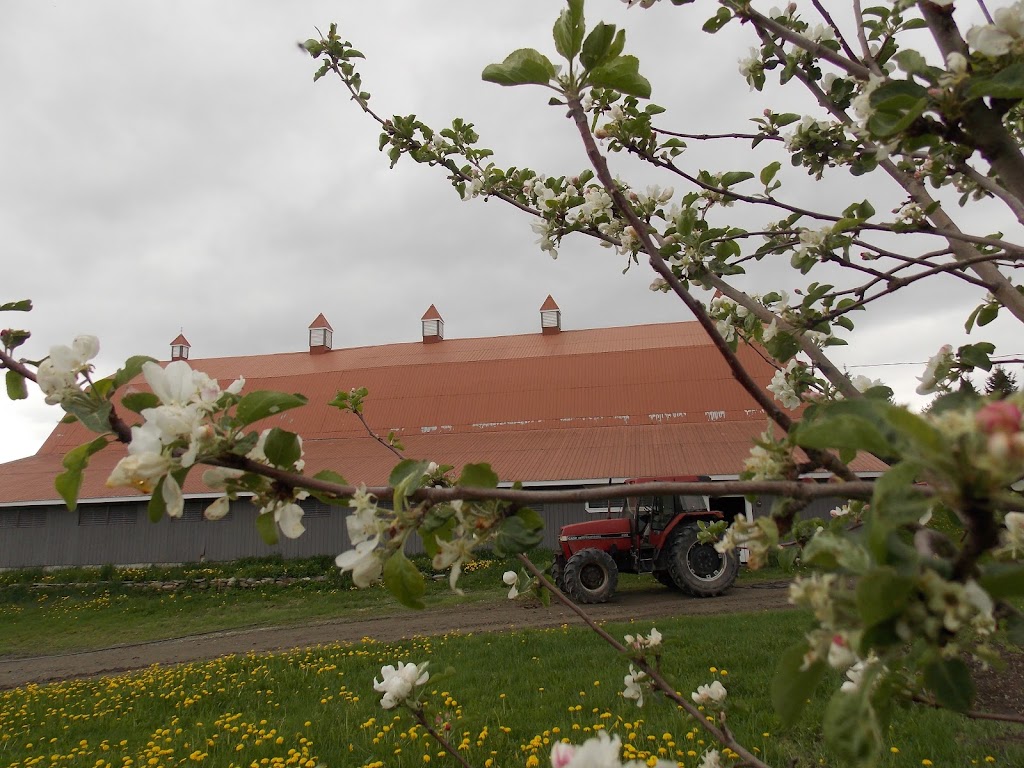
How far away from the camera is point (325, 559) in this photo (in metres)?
15.0

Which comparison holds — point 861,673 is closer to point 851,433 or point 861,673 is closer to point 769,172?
point 851,433

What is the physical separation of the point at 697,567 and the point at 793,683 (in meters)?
10.4

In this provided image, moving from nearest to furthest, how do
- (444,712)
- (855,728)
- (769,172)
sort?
(855,728) → (769,172) → (444,712)

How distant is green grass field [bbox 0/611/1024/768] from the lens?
3.76 metres

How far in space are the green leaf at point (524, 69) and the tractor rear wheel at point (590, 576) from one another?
9605mm

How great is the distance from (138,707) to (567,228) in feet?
18.7

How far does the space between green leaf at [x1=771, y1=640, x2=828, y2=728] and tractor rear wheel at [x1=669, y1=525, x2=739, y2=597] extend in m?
10.1

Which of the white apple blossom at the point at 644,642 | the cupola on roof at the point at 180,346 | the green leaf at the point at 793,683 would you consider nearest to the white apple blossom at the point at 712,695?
the white apple blossom at the point at 644,642

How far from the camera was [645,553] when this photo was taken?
11.1 meters

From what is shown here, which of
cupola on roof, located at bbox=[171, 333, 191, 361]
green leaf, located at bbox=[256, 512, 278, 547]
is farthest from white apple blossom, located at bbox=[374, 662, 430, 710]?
cupola on roof, located at bbox=[171, 333, 191, 361]

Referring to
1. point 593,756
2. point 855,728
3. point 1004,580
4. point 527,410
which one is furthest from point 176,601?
point 1004,580

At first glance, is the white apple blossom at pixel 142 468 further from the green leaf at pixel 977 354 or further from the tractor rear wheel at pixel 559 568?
the tractor rear wheel at pixel 559 568

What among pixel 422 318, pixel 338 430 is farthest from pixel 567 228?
pixel 422 318

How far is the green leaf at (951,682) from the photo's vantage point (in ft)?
2.24
